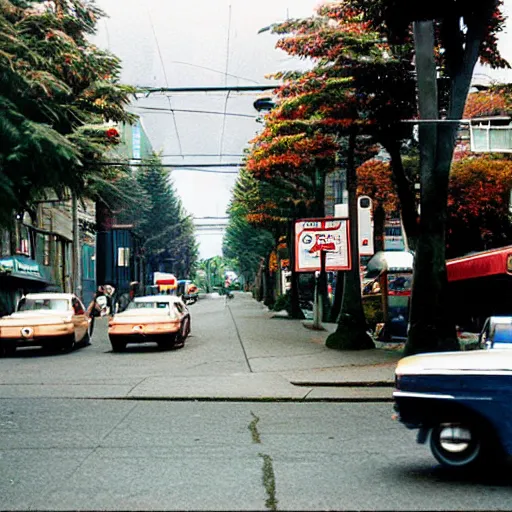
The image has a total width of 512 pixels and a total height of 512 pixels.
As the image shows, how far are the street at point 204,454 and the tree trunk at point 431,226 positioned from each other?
399 cm

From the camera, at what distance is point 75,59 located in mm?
24172

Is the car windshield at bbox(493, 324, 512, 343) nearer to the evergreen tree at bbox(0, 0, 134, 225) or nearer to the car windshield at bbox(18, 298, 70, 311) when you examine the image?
the evergreen tree at bbox(0, 0, 134, 225)

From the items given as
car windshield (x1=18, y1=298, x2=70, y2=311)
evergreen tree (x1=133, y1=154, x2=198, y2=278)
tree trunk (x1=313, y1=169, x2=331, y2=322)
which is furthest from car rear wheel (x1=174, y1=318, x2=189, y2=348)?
evergreen tree (x1=133, y1=154, x2=198, y2=278)

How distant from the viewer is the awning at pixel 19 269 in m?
33.2

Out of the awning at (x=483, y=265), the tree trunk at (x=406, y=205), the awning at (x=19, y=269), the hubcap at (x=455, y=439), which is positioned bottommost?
the hubcap at (x=455, y=439)

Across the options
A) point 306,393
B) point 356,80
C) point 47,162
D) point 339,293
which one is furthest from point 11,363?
point 339,293

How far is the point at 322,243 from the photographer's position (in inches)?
998

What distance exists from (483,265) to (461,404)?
13.1m

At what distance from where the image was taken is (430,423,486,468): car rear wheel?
23.7 ft

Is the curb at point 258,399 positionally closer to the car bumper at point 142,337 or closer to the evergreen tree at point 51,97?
the car bumper at point 142,337

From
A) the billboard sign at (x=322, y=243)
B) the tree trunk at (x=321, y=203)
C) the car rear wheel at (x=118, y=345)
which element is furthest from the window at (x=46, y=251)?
the car rear wheel at (x=118, y=345)

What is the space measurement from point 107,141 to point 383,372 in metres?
14.6

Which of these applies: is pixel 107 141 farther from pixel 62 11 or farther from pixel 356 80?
pixel 356 80

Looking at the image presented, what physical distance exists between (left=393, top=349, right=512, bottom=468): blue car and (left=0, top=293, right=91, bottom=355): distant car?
52.0 ft
